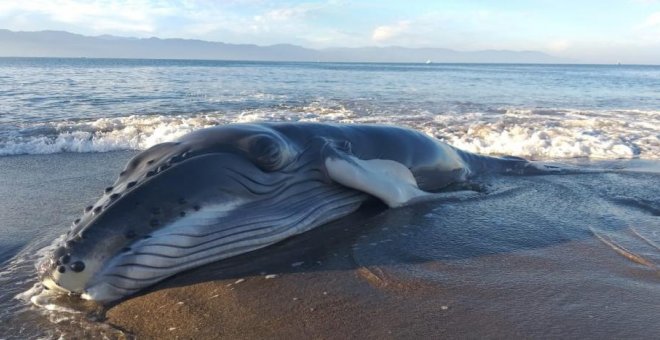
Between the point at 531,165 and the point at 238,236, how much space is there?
5698mm

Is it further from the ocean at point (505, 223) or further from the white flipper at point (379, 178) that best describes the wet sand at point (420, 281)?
the white flipper at point (379, 178)

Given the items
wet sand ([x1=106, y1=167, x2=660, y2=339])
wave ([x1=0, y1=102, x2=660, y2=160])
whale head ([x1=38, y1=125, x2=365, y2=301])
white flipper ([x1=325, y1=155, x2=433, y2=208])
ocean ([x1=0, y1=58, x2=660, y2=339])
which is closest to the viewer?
wet sand ([x1=106, y1=167, x2=660, y2=339])

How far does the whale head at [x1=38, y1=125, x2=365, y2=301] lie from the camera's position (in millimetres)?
3750

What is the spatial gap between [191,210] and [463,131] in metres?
10.1

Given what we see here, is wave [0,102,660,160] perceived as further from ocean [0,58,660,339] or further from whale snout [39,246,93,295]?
whale snout [39,246,93,295]

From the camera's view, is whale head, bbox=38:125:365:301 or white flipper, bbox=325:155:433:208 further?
white flipper, bbox=325:155:433:208

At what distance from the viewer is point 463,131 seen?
13.2m

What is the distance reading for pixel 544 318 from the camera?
347 centimetres

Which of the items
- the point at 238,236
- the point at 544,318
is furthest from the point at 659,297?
the point at 238,236

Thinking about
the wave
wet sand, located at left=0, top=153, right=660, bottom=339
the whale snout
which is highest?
the whale snout

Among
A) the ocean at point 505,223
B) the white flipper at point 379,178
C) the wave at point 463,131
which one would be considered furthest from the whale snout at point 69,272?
the wave at point 463,131

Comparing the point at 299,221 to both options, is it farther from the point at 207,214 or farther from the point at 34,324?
the point at 34,324

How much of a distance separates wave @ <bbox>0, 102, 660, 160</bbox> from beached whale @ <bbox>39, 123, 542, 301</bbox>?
5.60 meters

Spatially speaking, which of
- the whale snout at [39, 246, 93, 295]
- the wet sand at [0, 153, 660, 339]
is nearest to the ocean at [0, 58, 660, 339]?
the wet sand at [0, 153, 660, 339]
